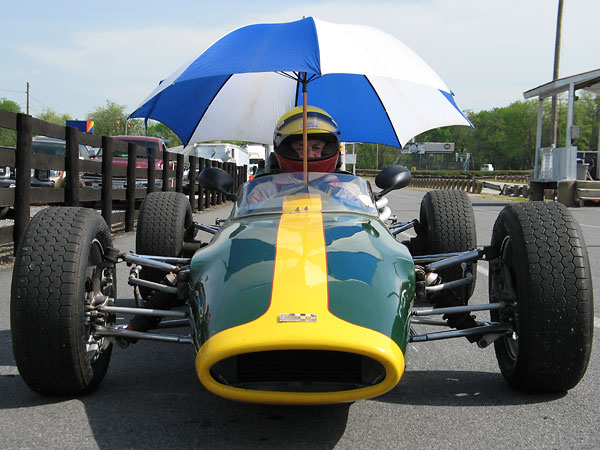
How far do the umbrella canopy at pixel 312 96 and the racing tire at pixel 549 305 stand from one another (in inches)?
83.0

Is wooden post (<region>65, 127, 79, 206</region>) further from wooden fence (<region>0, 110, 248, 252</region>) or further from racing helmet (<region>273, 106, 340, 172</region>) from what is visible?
racing helmet (<region>273, 106, 340, 172</region>)

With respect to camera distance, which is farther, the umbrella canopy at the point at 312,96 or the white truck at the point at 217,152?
the white truck at the point at 217,152

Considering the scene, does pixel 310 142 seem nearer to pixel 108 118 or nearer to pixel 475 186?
pixel 475 186

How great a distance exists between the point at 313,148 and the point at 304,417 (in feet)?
12.1

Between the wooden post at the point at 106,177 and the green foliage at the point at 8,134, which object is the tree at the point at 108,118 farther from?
the wooden post at the point at 106,177

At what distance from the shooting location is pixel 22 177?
25.9ft

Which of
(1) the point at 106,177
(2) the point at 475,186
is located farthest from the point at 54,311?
(2) the point at 475,186

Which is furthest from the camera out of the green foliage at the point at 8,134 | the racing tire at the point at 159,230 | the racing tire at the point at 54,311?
the green foliage at the point at 8,134

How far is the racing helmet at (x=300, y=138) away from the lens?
623cm

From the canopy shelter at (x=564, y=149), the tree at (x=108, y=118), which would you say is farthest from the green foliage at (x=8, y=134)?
the canopy shelter at (x=564, y=149)

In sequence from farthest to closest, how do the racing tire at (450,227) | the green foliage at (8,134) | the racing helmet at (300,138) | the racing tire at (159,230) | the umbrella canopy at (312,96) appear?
the green foliage at (8,134), the racing helmet at (300,138), the racing tire at (450,227), the racing tire at (159,230), the umbrella canopy at (312,96)

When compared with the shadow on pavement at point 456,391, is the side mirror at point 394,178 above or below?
above

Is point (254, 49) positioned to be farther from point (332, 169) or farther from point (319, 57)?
point (332, 169)

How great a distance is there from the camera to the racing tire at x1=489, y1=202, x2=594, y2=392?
3219mm
